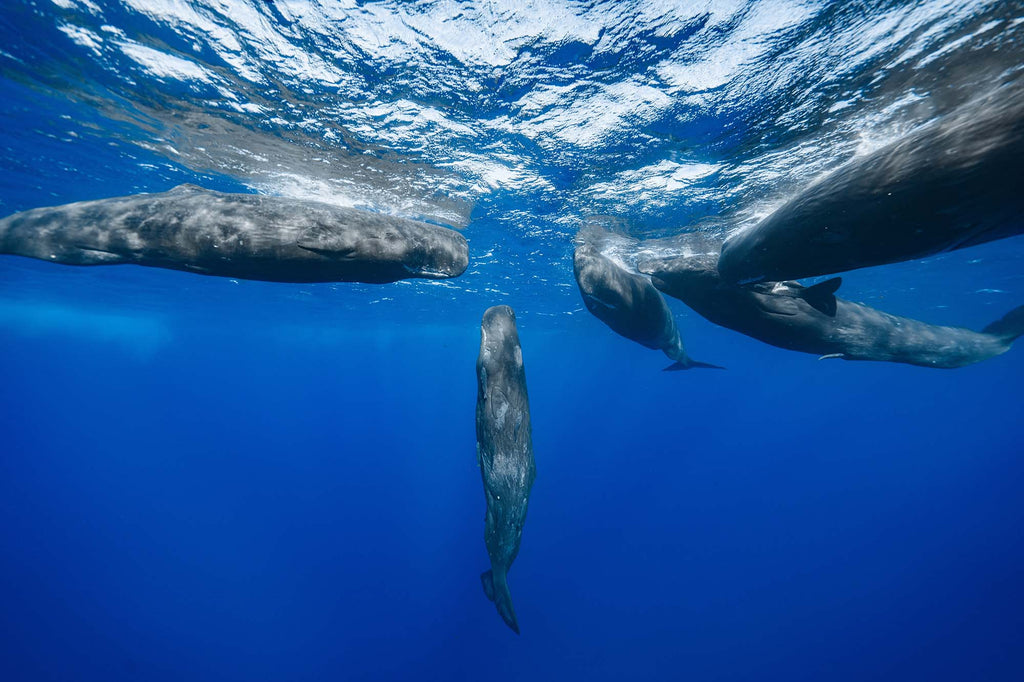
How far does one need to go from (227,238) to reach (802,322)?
7028 mm

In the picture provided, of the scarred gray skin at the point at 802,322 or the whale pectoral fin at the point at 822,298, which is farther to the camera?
the scarred gray skin at the point at 802,322

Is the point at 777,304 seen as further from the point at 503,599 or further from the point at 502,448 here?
the point at 503,599

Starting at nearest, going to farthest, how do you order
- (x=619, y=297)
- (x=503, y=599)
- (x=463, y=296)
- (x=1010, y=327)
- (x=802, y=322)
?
(x=503, y=599) → (x=802, y=322) → (x=619, y=297) → (x=1010, y=327) → (x=463, y=296)

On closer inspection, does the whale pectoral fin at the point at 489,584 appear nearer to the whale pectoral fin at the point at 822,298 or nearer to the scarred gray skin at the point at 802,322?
the scarred gray skin at the point at 802,322

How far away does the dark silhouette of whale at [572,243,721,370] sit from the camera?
5.95 meters

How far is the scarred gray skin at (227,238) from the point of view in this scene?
3.15m

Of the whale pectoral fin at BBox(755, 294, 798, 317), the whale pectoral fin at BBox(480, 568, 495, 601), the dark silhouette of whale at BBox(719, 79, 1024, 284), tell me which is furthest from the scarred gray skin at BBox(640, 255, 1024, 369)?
the whale pectoral fin at BBox(480, 568, 495, 601)

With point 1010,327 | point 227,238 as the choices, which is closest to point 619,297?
point 227,238

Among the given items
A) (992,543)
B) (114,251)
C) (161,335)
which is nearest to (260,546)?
(161,335)

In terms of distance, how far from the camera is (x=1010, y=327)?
7688 millimetres

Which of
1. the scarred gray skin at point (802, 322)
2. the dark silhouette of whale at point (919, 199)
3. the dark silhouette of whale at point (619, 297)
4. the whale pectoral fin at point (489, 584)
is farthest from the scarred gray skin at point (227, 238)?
the whale pectoral fin at point (489, 584)

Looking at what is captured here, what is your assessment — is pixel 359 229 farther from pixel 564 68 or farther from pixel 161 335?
pixel 161 335

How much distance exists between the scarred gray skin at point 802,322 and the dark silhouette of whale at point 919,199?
5.29ft

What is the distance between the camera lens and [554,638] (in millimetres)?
29531
